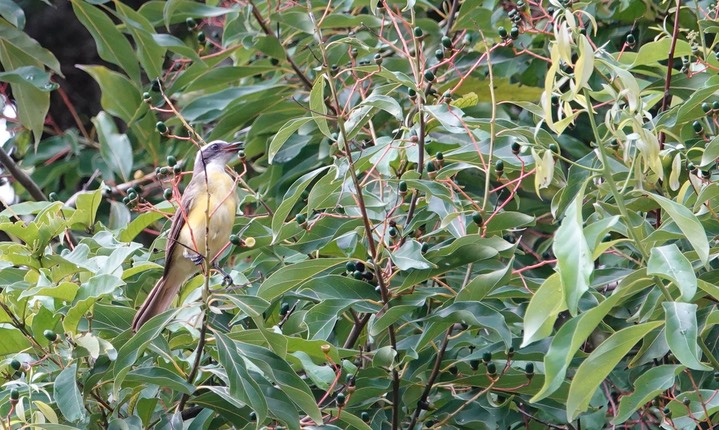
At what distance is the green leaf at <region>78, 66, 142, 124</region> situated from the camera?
5566 mm

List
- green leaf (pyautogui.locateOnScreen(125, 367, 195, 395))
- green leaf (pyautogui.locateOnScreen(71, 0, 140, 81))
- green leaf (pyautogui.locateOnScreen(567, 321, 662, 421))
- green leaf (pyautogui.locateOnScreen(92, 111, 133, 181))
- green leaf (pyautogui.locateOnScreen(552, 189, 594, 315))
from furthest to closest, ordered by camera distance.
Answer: green leaf (pyautogui.locateOnScreen(92, 111, 133, 181))
green leaf (pyautogui.locateOnScreen(71, 0, 140, 81))
green leaf (pyautogui.locateOnScreen(125, 367, 195, 395))
green leaf (pyautogui.locateOnScreen(567, 321, 662, 421))
green leaf (pyautogui.locateOnScreen(552, 189, 594, 315))

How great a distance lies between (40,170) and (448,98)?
4.01 metres

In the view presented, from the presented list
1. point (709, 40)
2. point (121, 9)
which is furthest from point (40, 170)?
point (709, 40)

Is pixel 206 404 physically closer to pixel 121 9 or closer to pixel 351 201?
pixel 351 201

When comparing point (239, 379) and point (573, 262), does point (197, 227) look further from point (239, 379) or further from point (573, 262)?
point (573, 262)

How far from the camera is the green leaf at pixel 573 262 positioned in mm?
2176

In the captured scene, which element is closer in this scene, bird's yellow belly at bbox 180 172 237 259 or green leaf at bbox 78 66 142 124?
bird's yellow belly at bbox 180 172 237 259

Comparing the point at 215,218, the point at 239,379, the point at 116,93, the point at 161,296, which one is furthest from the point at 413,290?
the point at 116,93

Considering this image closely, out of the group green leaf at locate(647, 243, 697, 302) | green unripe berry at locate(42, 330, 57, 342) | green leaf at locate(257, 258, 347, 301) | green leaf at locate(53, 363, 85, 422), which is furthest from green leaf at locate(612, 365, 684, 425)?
green unripe berry at locate(42, 330, 57, 342)

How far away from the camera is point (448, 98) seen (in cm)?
358

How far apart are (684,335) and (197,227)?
3.15 meters

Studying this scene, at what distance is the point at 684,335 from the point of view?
2469 millimetres

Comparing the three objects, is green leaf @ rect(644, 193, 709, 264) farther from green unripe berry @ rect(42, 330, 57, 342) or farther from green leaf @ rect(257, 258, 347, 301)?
green unripe berry @ rect(42, 330, 57, 342)

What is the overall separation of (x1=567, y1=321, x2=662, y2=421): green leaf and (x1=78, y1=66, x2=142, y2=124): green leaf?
3.67 meters
